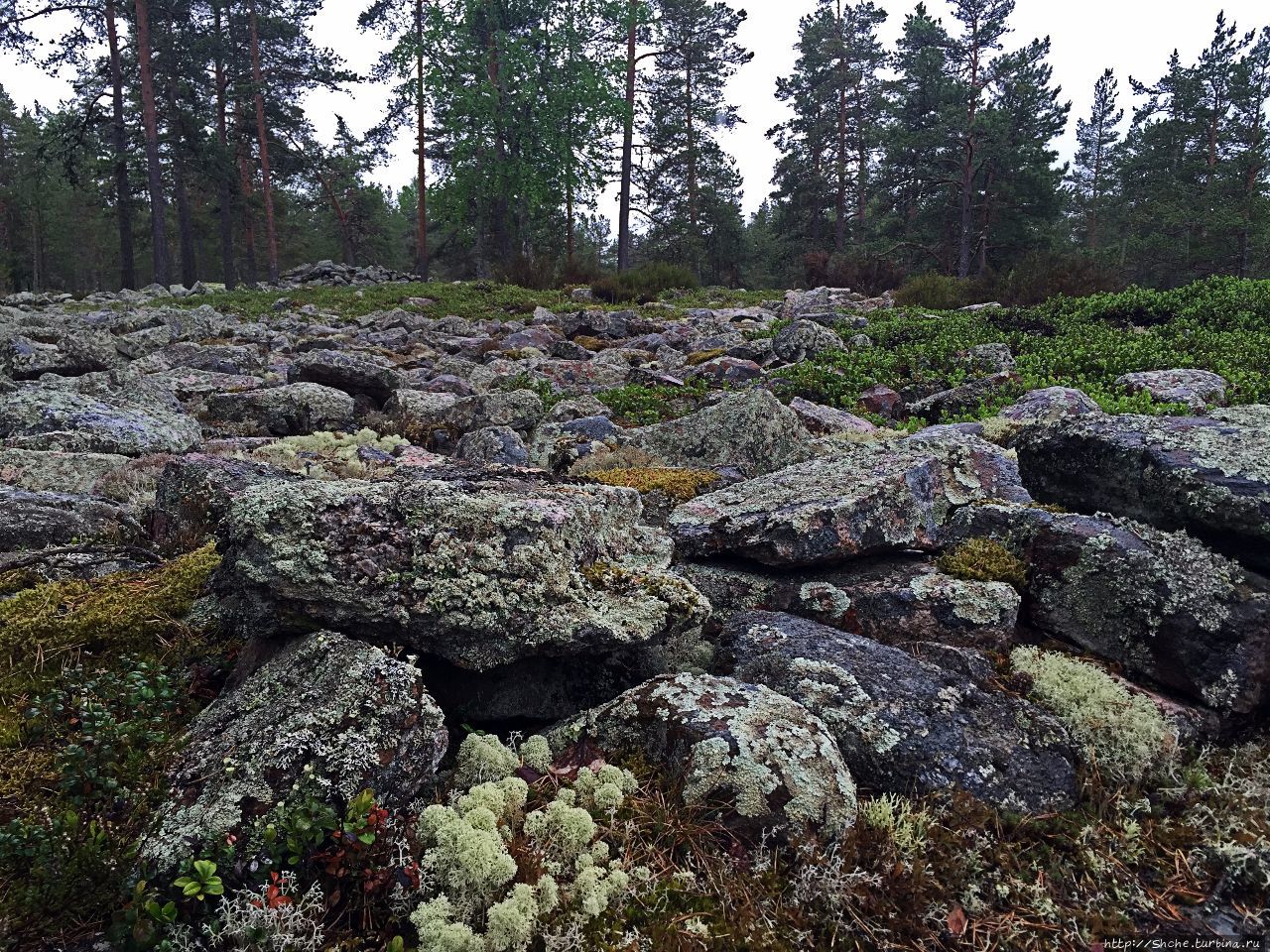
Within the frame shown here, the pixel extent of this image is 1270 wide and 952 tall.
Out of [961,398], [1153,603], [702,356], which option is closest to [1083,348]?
[961,398]

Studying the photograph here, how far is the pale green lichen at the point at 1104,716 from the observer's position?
9.53 feet

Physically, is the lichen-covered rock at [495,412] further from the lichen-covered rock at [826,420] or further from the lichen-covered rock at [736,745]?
the lichen-covered rock at [736,745]

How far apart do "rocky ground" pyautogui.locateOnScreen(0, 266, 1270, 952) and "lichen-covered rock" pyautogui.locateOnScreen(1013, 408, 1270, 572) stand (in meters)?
0.02

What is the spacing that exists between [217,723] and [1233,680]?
4.39 metres

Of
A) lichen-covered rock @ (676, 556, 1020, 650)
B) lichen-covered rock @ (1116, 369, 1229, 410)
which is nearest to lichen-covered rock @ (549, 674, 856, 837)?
lichen-covered rock @ (676, 556, 1020, 650)

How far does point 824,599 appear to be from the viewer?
12.7 ft

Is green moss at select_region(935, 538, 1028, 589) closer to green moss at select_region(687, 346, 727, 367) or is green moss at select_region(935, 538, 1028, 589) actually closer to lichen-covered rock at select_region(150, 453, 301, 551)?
lichen-covered rock at select_region(150, 453, 301, 551)

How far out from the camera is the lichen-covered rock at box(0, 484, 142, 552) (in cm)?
411

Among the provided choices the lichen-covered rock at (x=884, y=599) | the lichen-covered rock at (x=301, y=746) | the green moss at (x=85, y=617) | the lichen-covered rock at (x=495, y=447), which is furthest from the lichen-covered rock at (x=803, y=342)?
the lichen-covered rock at (x=301, y=746)

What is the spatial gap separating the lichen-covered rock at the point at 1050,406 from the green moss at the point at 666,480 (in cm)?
457

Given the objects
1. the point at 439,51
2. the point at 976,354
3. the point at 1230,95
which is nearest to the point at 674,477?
the point at 976,354

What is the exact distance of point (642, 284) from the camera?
27.8 m

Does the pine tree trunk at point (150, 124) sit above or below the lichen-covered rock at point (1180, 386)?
above

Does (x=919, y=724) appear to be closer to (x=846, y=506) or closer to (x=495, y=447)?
(x=846, y=506)
